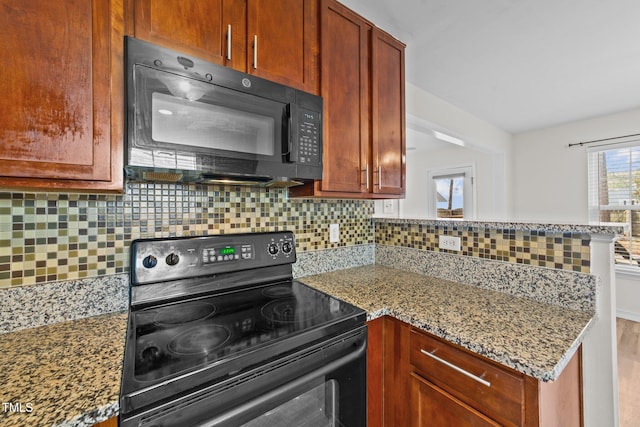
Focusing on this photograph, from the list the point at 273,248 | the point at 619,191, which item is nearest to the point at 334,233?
the point at 273,248

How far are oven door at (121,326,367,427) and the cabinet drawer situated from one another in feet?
0.71

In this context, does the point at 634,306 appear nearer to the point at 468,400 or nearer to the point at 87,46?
the point at 468,400

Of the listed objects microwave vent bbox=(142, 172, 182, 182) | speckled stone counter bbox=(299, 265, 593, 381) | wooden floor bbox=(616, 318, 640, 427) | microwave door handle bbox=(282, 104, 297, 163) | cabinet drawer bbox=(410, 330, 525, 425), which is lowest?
wooden floor bbox=(616, 318, 640, 427)

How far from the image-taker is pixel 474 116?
3488 mm

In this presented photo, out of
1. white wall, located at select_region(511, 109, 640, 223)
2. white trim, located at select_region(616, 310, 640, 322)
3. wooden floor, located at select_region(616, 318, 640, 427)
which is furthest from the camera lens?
white wall, located at select_region(511, 109, 640, 223)

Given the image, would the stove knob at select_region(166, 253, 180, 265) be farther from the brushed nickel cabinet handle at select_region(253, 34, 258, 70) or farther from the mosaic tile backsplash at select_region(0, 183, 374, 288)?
the brushed nickel cabinet handle at select_region(253, 34, 258, 70)

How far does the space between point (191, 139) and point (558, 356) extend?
127 cm

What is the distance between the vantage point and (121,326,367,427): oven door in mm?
661

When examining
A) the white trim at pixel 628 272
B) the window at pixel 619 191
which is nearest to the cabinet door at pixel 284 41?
the window at pixel 619 191

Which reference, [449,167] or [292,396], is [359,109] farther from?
[449,167]

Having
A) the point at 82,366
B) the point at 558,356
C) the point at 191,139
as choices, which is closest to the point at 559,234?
the point at 558,356

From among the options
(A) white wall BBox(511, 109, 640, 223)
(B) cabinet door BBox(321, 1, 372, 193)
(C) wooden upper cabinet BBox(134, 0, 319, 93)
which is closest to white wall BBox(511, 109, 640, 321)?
(A) white wall BBox(511, 109, 640, 223)

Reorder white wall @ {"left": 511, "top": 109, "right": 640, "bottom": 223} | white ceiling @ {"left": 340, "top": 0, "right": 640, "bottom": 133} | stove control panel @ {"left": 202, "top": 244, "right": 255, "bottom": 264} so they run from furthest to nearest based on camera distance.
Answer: white wall @ {"left": 511, "top": 109, "right": 640, "bottom": 223} → white ceiling @ {"left": 340, "top": 0, "right": 640, "bottom": 133} → stove control panel @ {"left": 202, "top": 244, "right": 255, "bottom": 264}

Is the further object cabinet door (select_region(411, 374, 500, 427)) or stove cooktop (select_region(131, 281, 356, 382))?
cabinet door (select_region(411, 374, 500, 427))
